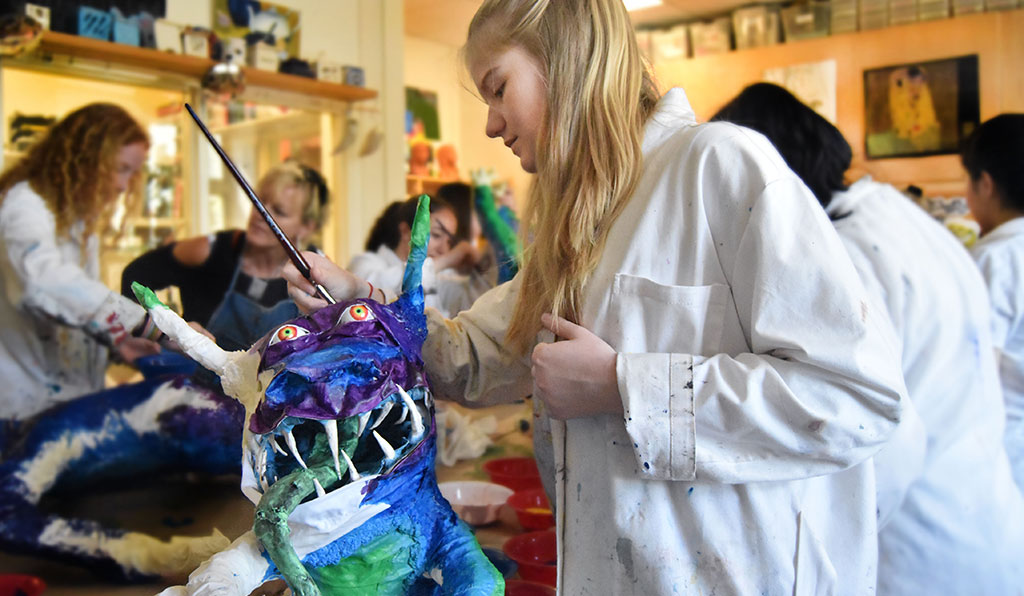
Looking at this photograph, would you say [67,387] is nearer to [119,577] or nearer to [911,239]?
[119,577]

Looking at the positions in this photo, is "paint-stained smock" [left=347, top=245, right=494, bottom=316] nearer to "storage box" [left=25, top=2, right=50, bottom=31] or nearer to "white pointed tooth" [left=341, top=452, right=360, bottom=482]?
"white pointed tooth" [left=341, top=452, right=360, bottom=482]

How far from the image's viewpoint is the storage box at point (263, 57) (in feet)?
9.59

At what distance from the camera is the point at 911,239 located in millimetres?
1451

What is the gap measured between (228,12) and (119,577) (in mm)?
2413

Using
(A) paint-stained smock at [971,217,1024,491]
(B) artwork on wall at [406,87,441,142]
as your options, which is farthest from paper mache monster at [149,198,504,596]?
(B) artwork on wall at [406,87,441,142]

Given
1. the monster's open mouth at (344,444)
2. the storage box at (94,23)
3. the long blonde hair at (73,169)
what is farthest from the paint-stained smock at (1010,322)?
the storage box at (94,23)

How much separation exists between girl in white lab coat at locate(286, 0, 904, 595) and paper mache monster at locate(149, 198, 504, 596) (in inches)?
5.9

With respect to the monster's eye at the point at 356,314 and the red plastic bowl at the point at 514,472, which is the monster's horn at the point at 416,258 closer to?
the monster's eye at the point at 356,314

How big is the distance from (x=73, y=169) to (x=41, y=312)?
1.02ft

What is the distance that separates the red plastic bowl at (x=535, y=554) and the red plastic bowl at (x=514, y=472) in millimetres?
232

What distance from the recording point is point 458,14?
4.09 ft

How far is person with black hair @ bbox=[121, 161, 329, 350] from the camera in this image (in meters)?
0.93

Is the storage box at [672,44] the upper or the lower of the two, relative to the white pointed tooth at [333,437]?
upper

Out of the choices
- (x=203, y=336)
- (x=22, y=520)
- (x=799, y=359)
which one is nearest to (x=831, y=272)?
(x=799, y=359)
